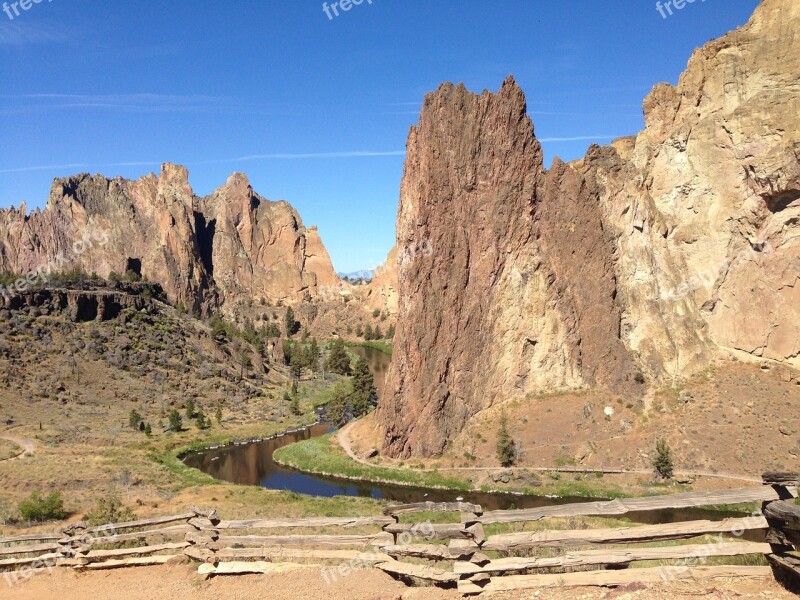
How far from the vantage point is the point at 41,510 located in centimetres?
2956

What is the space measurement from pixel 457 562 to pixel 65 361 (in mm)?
80434

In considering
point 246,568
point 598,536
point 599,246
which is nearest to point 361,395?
point 599,246

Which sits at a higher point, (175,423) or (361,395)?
(361,395)

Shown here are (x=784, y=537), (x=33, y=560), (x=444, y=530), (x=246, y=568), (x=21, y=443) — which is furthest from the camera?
(x=21, y=443)

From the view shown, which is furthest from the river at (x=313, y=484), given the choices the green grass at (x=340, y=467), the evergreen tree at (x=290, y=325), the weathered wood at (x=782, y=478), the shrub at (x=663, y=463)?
the evergreen tree at (x=290, y=325)

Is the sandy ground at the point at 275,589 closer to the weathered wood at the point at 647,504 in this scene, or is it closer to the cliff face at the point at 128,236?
the weathered wood at the point at 647,504

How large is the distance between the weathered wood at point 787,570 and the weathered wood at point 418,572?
5564 millimetres

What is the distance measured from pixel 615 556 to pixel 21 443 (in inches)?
2296

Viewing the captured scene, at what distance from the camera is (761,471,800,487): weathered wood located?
9602 millimetres

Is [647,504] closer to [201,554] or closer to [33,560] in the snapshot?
[201,554]

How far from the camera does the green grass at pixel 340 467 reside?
147 feet

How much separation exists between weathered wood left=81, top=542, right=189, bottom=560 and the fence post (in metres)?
13.0

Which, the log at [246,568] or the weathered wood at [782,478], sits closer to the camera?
the weathered wood at [782,478]

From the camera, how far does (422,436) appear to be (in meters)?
50.2
